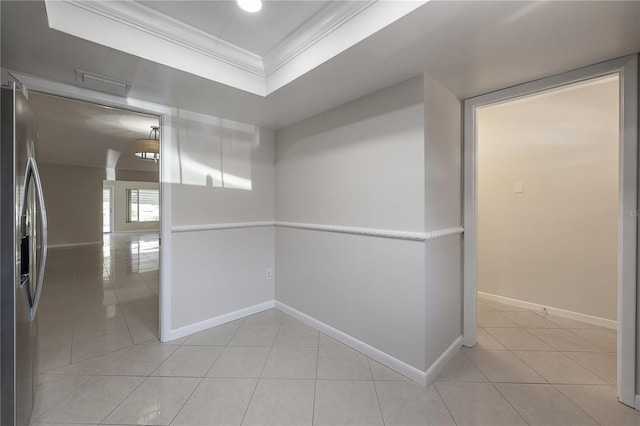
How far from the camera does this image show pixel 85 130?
4152mm

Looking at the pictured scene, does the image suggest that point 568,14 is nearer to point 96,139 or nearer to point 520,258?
point 520,258

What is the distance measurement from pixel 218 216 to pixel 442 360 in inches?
91.7

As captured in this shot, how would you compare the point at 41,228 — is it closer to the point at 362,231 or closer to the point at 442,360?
the point at 362,231

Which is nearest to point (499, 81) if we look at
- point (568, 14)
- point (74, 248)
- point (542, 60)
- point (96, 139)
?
point (542, 60)

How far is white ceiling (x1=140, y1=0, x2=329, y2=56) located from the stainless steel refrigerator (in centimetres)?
90

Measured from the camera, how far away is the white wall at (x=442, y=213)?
1.80 m

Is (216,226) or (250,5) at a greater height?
(250,5)

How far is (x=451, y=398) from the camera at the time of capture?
1.63 meters

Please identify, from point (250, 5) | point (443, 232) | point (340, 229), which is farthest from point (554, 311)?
point (250, 5)

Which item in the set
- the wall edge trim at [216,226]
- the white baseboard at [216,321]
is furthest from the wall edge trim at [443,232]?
the white baseboard at [216,321]

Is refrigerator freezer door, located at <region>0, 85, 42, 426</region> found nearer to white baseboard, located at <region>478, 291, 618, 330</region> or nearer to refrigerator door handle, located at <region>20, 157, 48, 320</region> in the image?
refrigerator door handle, located at <region>20, 157, 48, 320</region>

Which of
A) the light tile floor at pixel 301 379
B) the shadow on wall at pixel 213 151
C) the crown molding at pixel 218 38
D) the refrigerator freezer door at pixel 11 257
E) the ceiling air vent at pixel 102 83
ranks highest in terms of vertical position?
the crown molding at pixel 218 38

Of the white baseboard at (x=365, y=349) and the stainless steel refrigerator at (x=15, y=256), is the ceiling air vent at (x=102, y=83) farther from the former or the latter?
the white baseboard at (x=365, y=349)

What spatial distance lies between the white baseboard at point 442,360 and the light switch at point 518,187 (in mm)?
1883
